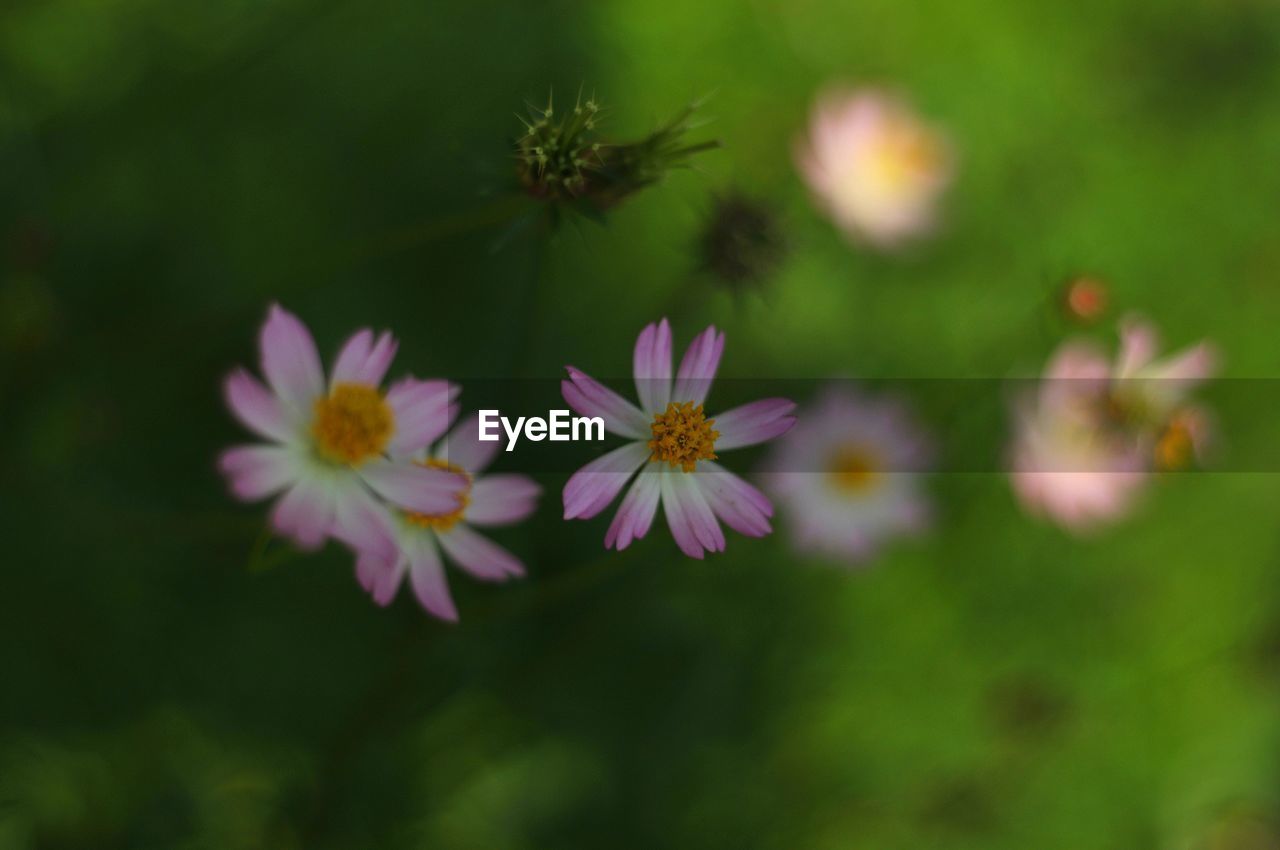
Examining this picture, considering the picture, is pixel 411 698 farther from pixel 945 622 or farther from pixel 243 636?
pixel 945 622

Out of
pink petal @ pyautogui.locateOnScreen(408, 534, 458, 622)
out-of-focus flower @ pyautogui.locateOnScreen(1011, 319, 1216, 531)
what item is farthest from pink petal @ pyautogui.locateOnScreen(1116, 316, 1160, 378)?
pink petal @ pyautogui.locateOnScreen(408, 534, 458, 622)

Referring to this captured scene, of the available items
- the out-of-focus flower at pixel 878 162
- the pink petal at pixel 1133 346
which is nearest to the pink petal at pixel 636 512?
the pink petal at pixel 1133 346

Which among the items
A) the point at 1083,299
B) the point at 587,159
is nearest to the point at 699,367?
the point at 587,159

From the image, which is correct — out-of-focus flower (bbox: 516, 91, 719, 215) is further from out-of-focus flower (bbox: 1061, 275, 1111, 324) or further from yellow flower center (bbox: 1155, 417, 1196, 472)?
yellow flower center (bbox: 1155, 417, 1196, 472)

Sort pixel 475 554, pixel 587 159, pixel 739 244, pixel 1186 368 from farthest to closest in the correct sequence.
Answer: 1. pixel 1186 368
2. pixel 739 244
3. pixel 475 554
4. pixel 587 159

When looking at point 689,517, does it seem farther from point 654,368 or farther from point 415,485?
point 415,485

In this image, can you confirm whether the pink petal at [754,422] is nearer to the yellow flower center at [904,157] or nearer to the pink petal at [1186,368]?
the pink petal at [1186,368]
